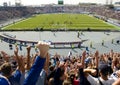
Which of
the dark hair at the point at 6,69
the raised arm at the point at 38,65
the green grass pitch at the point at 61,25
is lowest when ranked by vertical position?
the green grass pitch at the point at 61,25

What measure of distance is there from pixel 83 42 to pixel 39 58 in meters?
40.2

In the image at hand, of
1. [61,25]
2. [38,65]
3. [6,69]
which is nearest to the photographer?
[38,65]

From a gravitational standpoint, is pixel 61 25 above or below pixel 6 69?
below

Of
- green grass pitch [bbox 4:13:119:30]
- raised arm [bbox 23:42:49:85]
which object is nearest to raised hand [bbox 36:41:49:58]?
raised arm [bbox 23:42:49:85]

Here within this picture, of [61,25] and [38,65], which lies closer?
[38,65]

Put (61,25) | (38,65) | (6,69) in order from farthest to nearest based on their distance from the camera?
(61,25) → (6,69) → (38,65)

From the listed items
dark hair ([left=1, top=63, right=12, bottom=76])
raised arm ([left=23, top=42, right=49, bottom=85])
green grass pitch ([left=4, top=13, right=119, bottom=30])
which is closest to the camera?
raised arm ([left=23, top=42, right=49, bottom=85])

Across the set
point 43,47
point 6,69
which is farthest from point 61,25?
point 43,47

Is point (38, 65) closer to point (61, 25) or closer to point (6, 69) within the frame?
point (6, 69)

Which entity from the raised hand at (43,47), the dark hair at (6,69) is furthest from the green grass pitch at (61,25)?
the raised hand at (43,47)

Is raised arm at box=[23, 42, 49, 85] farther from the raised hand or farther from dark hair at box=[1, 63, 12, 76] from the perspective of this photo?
dark hair at box=[1, 63, 12, 76]

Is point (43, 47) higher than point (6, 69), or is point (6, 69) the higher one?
point (43, 47)

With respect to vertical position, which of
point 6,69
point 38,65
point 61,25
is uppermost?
point 38,65

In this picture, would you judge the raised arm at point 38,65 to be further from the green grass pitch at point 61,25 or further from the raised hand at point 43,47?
the green grass pitch at point 61,25
